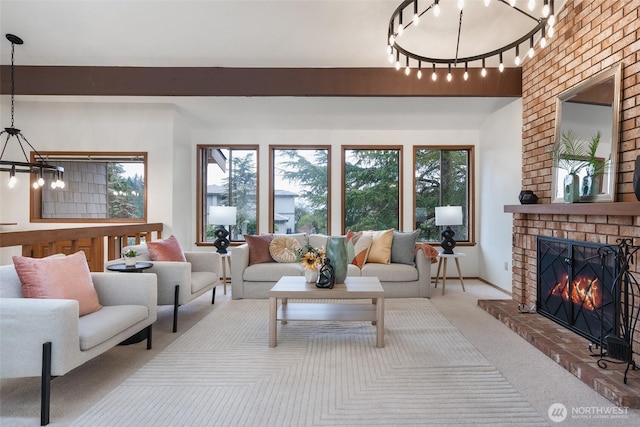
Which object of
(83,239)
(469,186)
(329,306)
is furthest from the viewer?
(469,186)

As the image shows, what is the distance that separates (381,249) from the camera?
4.60 metres

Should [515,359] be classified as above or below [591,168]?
below

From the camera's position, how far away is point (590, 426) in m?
1.80

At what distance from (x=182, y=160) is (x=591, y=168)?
16.4ft

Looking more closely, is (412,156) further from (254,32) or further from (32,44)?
(32,44)

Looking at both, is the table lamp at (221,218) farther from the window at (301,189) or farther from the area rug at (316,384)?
the area rug at (316,384)

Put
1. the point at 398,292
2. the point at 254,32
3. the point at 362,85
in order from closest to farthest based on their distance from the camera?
Result: the point at 254,32 → the point at 362,85 → the point at 398,292

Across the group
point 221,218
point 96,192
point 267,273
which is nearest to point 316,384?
point 267,273

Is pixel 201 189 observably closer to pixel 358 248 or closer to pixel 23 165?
pixel 23 165

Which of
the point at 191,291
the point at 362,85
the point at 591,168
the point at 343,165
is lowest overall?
the point at 191,291

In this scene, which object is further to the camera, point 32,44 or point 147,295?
point 32,44

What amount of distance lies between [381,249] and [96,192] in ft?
13.9

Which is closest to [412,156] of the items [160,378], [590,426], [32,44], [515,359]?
[515,359]

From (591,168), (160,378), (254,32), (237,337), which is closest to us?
(160,378)
